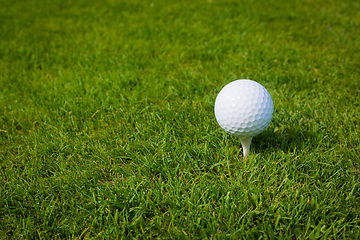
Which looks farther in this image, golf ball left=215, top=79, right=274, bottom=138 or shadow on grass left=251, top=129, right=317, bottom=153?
shadow on grass left=251, top=129, right=317, bottom=153

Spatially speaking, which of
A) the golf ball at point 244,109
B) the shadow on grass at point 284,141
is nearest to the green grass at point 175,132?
the shadow on grass at point 284,141

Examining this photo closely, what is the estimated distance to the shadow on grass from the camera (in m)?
2.26

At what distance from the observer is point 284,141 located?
233 cm

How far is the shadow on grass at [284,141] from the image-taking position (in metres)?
2.26

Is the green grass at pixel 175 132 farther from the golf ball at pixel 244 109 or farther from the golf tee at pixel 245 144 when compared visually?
the golf ball at pixel 244 109

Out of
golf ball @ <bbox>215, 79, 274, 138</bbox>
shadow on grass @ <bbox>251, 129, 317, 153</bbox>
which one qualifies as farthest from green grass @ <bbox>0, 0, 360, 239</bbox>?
golf ball @ <bbox>215, 79, 274, 138</bbox>

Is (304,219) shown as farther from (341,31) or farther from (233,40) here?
(341,31)

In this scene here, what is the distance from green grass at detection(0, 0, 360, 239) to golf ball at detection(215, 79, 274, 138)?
12.1 inches

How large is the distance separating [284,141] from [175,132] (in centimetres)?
101

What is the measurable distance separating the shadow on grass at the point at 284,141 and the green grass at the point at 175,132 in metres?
0.01

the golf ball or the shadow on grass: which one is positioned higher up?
the golf ball

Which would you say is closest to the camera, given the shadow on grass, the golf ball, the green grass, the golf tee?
the green grass

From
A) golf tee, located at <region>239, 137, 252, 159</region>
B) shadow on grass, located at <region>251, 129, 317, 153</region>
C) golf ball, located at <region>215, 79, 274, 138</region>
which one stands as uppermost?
golf ball, located at <region>215, 79, 274, 138</region>

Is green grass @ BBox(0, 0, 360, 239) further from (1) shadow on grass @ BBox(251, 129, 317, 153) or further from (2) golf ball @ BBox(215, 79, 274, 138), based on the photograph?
(2) golf ball @ BBox(215, 79, 274, 138)
